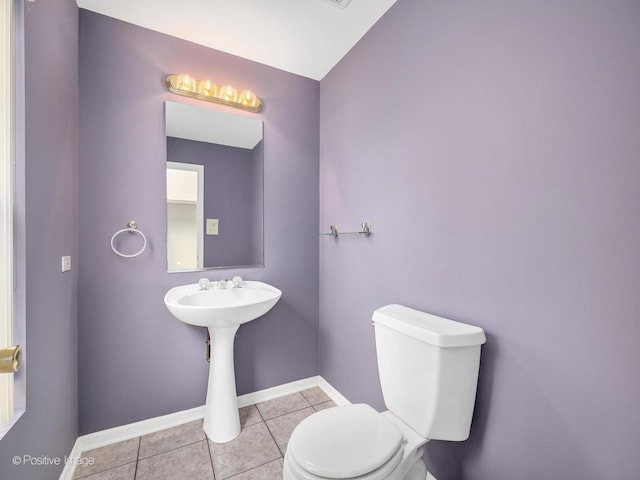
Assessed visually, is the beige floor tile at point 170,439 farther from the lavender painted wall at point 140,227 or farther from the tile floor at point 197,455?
the lavender painted wall at point 140,227

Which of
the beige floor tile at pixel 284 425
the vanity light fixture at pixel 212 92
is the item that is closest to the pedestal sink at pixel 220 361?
the beige floor tile at pixel 284 425

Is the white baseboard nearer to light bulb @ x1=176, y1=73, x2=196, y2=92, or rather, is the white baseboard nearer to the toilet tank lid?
the toilet tank lid

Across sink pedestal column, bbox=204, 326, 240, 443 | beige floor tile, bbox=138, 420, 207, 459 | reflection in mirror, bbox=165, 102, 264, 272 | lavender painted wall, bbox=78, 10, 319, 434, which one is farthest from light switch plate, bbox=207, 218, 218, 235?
beige floor tile, bbox=138, 420, 207, 459

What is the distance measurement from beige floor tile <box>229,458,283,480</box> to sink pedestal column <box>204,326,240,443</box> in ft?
0.92

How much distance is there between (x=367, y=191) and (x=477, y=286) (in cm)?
85

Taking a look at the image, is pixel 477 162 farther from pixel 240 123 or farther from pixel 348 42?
pixel 240 123

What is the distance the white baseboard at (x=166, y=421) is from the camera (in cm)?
156

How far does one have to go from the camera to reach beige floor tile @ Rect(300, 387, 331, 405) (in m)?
2.03

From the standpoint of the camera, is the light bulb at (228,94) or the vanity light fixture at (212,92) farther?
the light bulb at (228,94)

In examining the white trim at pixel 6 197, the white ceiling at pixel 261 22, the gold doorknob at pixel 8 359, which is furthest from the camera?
the white ceiling at pixel 261 22

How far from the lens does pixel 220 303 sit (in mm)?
1781

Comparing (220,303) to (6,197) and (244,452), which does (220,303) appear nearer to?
(244,452)

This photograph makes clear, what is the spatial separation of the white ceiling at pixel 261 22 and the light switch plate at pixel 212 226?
115 centimetres

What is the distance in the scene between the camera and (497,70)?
1.04 meters
